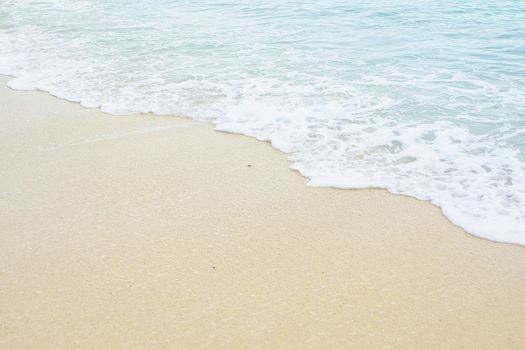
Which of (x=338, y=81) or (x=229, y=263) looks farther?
(x=338, y=81)

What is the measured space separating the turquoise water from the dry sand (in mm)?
379

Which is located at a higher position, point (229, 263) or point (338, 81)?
point (338, 81)

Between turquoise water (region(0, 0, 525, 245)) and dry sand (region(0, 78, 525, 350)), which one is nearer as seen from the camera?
dry sand (region(0, 78, 525, 350))

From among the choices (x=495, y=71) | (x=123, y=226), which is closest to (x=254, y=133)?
(x=123, y=226)

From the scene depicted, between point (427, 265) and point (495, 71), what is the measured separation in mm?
4553

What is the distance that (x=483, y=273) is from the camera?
2889mm

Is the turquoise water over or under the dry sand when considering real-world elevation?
over

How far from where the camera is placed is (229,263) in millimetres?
2988

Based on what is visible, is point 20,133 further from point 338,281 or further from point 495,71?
point 495,71

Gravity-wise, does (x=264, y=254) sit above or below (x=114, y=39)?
below

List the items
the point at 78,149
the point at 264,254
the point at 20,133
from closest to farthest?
1. the point at 264,254
2. the point at 78,149
3. the point at 20,133

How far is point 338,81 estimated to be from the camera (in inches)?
243

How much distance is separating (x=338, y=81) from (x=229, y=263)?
12.3ft

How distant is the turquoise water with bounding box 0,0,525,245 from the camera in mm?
3961
